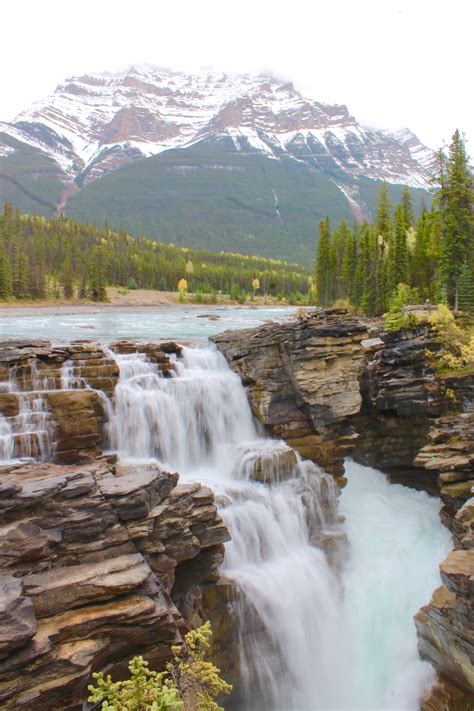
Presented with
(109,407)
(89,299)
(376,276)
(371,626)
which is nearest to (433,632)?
(371,626)

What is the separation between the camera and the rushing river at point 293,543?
13883 millimetres

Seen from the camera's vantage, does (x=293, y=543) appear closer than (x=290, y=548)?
No

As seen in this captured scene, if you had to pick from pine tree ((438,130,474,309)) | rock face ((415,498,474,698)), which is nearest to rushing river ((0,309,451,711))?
rock face ((415,498,474,698))

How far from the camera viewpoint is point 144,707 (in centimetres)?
670

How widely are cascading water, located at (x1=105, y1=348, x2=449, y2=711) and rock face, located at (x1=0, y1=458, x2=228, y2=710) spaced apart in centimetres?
309

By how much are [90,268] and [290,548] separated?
100408 millimetres

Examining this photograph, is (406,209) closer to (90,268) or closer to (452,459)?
(452,459)

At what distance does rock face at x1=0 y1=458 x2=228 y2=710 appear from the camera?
27.2ft

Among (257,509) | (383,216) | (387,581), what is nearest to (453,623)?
(387,581)

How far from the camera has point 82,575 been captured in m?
9.86

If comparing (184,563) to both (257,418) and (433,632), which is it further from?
(257,418)

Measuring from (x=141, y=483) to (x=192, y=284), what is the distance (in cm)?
13253

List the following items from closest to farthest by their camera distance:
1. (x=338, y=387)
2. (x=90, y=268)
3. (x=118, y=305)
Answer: (x=338, y=387), (x=118, y=305), (x=90, y=268)

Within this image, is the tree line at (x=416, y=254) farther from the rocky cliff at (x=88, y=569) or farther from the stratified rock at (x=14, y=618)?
the stratified rock at (x=14, y=618)
